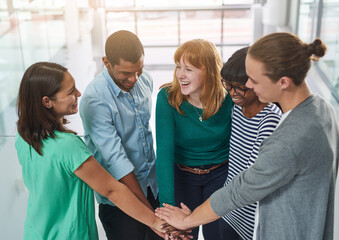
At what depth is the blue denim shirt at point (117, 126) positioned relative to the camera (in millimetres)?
2018

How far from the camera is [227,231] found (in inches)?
84.9

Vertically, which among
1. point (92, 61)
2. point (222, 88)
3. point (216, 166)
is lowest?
point (92, 61)

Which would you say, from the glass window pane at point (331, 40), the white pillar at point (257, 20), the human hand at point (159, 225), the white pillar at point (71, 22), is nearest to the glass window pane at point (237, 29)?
the white pillar at point (257, 20)

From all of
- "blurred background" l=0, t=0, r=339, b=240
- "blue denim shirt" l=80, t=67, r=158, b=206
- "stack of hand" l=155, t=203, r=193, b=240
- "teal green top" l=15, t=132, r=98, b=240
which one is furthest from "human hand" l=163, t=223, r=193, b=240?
"blurred background" l=0, t=0, r=339, b=240

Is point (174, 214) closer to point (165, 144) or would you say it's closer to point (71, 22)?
point (165, 144)

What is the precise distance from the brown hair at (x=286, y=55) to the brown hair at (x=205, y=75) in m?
0.67

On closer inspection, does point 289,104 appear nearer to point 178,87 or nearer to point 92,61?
point 178,87

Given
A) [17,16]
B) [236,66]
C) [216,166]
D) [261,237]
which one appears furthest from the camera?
[17,16]

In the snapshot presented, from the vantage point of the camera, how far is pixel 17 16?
514cm

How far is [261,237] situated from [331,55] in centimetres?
364

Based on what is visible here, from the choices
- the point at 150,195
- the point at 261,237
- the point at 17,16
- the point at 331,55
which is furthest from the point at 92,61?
the point at 261,237

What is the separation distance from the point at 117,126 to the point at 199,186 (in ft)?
1.83

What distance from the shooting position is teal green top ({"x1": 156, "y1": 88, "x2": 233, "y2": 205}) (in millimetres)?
2119

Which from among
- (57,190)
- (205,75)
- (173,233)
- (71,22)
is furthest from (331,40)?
Answer: (71,22)
